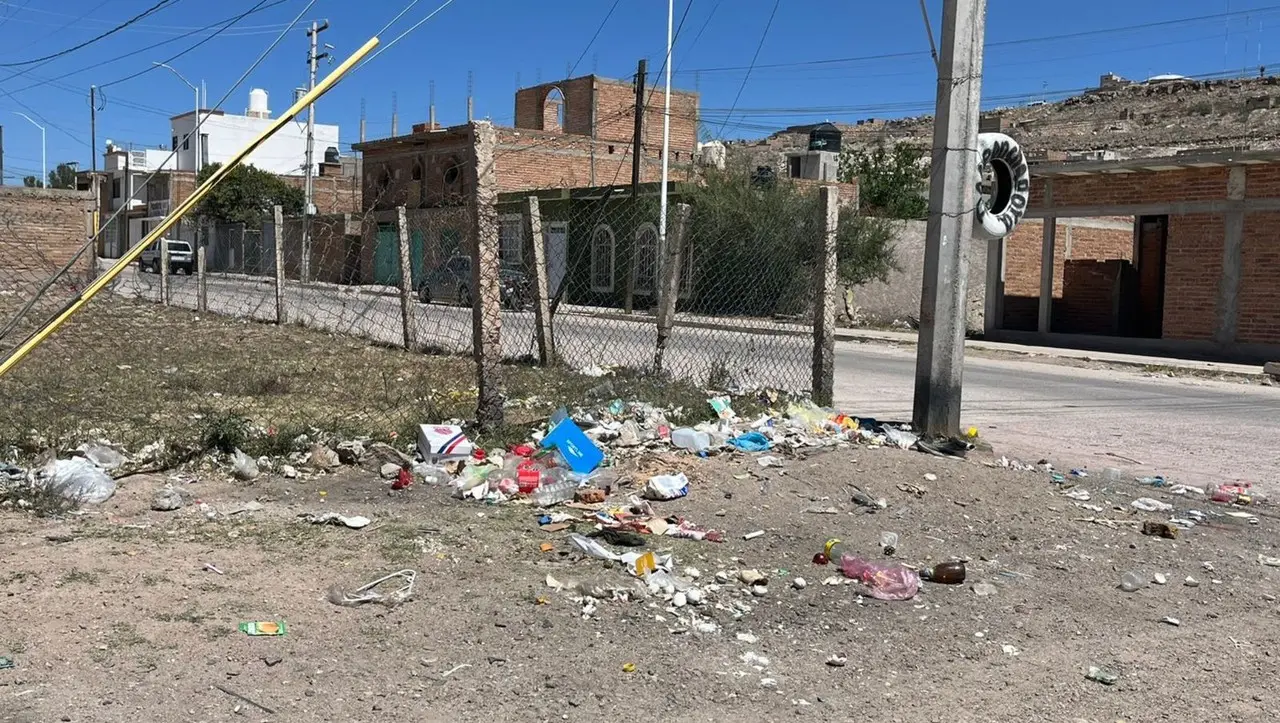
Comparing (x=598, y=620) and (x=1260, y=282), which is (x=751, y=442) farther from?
(x=1260, y=282)

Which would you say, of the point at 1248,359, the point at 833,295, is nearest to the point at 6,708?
the point at 833,295

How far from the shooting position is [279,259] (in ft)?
53.7

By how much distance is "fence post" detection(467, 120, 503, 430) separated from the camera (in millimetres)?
6723

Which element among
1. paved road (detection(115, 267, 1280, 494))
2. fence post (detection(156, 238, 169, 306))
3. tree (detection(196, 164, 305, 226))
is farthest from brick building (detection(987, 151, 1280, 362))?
tree (detection(196, 164, 305, 226))

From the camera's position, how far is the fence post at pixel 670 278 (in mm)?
9711

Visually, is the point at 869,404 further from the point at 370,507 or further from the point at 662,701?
the point at 662,701


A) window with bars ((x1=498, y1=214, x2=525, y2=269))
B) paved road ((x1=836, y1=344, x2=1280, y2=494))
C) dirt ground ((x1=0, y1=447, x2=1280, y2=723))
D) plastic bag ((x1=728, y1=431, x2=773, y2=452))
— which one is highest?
window with bars ((x1=498, y1=214, x2=525, y2=269))

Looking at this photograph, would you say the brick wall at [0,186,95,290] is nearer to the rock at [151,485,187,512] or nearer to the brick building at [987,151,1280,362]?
the rock at [151,485,187,512]

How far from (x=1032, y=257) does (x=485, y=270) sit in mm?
22725

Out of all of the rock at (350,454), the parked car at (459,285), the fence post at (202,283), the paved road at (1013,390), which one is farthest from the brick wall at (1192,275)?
the rock at (350,454)

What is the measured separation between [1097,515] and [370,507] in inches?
162

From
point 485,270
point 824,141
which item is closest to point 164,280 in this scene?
point 485,270

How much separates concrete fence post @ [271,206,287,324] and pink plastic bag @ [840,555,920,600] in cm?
1282

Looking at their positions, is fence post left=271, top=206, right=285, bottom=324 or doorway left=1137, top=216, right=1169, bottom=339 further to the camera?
doorway left=1137, top=216, right=1169, bottom=339
